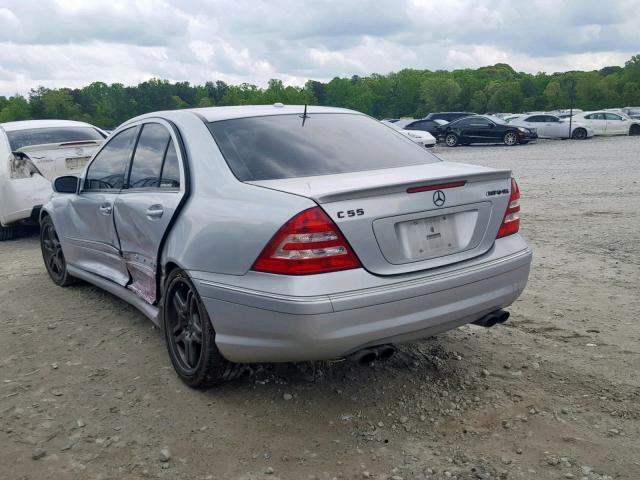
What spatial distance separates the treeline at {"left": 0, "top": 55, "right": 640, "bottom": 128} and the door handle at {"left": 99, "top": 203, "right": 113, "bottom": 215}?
90.7 meters

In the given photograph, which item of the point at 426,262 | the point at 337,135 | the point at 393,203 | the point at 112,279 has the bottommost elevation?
the point at 112,279

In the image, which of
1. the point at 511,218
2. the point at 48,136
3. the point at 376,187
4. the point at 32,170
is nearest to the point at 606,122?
the point at 48,136

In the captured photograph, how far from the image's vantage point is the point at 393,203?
10.8ft

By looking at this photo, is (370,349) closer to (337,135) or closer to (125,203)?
(337,135)

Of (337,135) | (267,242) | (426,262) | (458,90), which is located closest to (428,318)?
(426,262)

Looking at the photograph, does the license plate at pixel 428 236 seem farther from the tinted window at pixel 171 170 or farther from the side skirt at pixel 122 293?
the side skirt at pixel 122 293

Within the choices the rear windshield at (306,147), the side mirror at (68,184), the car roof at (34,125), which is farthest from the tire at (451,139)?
the rear windshield at (306,147)

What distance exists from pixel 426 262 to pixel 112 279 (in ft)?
8.45

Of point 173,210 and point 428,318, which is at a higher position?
point 173,210

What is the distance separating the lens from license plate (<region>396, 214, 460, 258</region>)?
331cm

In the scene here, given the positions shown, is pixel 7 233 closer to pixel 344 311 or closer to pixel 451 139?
pixel 344 311

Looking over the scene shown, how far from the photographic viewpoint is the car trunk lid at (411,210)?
3.19 m

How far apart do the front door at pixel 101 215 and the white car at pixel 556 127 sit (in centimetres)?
3129

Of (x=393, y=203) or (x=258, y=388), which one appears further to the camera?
(x=258, y=388)
